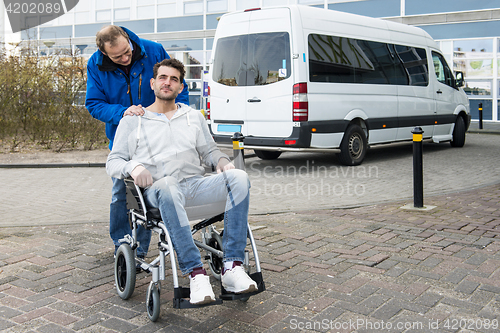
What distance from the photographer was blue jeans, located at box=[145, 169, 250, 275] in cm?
309

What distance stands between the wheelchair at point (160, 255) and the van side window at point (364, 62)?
605 centimetres

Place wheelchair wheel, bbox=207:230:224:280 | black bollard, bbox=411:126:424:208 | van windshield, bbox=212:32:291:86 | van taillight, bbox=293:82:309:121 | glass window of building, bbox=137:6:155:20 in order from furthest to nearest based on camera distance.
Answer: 1. glass window of building, bbox=137:6:155:20
2. van windshield, bbox=212:32:291:86
3. van taillight, bbox=293:82:309:121
4. black bollard, bbox=411:126:424:208
5. wheelchair wheel, bbox=207:230:224:280

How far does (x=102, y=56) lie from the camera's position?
3.95 meters

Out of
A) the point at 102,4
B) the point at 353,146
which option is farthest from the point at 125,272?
the point at 102,4

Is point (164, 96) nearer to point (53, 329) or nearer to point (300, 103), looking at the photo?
point (53, 329)

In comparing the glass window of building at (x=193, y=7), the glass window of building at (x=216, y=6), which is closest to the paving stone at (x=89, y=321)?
the glass window of building at (x=216, y=6)

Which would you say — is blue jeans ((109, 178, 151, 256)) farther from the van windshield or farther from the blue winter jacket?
the van windshield

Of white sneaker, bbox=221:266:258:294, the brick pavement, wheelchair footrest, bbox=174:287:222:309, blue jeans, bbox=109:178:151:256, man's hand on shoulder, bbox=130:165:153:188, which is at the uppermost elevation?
man's hand on shoulder, bbox=130:165:153:188

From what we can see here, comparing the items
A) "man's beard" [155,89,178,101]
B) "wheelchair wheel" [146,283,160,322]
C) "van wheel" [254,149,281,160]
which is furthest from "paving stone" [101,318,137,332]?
"van wheel" [254,149,281,160]

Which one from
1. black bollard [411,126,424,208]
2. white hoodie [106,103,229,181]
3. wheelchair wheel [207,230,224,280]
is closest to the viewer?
white hoodie [106,103,229,181]

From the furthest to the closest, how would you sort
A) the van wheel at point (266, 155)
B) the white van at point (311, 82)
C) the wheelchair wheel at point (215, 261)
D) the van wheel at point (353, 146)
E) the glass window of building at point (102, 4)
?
the glass window of building at point (102, 4), the van wheel at point (266, 155), the van wheel at point (353, 146), the white van at point (311, 82), the wheelchair wheel at point (215, 261)

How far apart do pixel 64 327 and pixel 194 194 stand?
3.65ft

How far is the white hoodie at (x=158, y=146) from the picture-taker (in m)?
3.57

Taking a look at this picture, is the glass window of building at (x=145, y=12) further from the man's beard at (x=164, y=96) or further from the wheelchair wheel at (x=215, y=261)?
the wheelchair wheel at (x=215, y=261)
